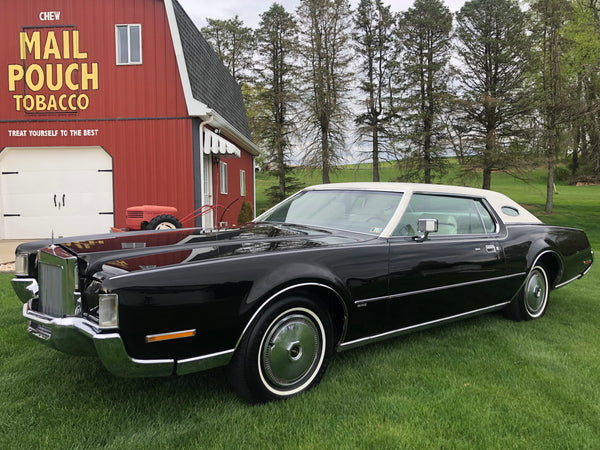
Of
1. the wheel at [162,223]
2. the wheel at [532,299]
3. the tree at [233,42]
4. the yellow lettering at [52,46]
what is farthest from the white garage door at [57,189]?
the tree at [233,42]

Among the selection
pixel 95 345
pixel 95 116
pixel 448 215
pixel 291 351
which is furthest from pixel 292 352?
pixel 95 116

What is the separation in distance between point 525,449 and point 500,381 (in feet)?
2.62

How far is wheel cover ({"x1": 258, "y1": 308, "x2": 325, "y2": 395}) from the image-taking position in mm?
2529

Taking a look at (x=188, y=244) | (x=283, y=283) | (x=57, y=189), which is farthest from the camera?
(x=57, y=189)

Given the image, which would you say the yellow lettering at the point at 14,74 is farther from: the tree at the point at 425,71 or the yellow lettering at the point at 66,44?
the tree at the point at 425,71

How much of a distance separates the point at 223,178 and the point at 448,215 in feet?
33.4

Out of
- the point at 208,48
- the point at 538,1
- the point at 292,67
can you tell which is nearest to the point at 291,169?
the point at 292,67

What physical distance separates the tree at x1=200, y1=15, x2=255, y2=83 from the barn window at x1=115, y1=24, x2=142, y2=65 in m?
20.3

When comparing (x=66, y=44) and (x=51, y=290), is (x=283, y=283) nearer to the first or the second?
(x=51, y=290)

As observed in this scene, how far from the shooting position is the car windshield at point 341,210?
348 cm

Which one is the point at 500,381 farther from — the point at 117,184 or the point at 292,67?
the point at 292,67

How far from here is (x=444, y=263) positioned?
3408 millimetres

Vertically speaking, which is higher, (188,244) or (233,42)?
(233,42)

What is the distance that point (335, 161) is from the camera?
24.4 metres
